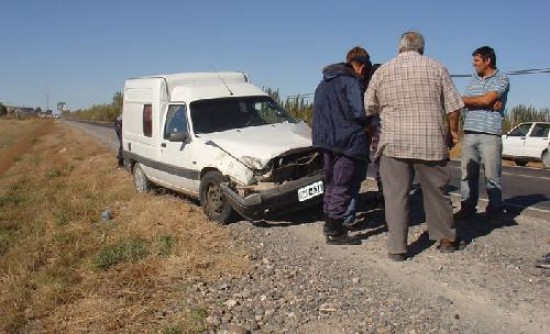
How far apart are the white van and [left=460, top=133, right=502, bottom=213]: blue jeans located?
1.68 meters

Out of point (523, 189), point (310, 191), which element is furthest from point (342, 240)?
point (523, 189)

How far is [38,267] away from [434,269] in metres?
4.60

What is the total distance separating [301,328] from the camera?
12.8 feet

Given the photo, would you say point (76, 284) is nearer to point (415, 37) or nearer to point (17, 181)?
point (415, 37)

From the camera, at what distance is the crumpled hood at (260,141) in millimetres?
6555

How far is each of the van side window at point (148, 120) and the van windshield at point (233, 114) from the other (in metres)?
1.32

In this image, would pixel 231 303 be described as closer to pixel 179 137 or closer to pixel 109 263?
pixel 109 263

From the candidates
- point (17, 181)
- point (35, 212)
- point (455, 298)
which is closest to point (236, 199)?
point (455, 298)

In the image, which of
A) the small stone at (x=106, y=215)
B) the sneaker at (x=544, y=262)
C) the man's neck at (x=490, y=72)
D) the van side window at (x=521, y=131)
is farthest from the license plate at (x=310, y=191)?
the van side window at (x=521, y=131)

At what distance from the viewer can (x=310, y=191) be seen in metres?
6.47

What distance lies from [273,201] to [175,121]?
2.63 m

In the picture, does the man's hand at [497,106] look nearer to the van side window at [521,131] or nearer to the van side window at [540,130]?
the van side window at [540,130]

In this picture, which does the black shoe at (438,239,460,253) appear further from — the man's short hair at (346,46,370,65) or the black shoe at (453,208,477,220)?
the man's short hair at (346,46,370,65)

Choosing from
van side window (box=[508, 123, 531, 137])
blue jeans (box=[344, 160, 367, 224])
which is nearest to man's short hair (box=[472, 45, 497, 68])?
blue jeans (box=[344, 160, 367, 224])
